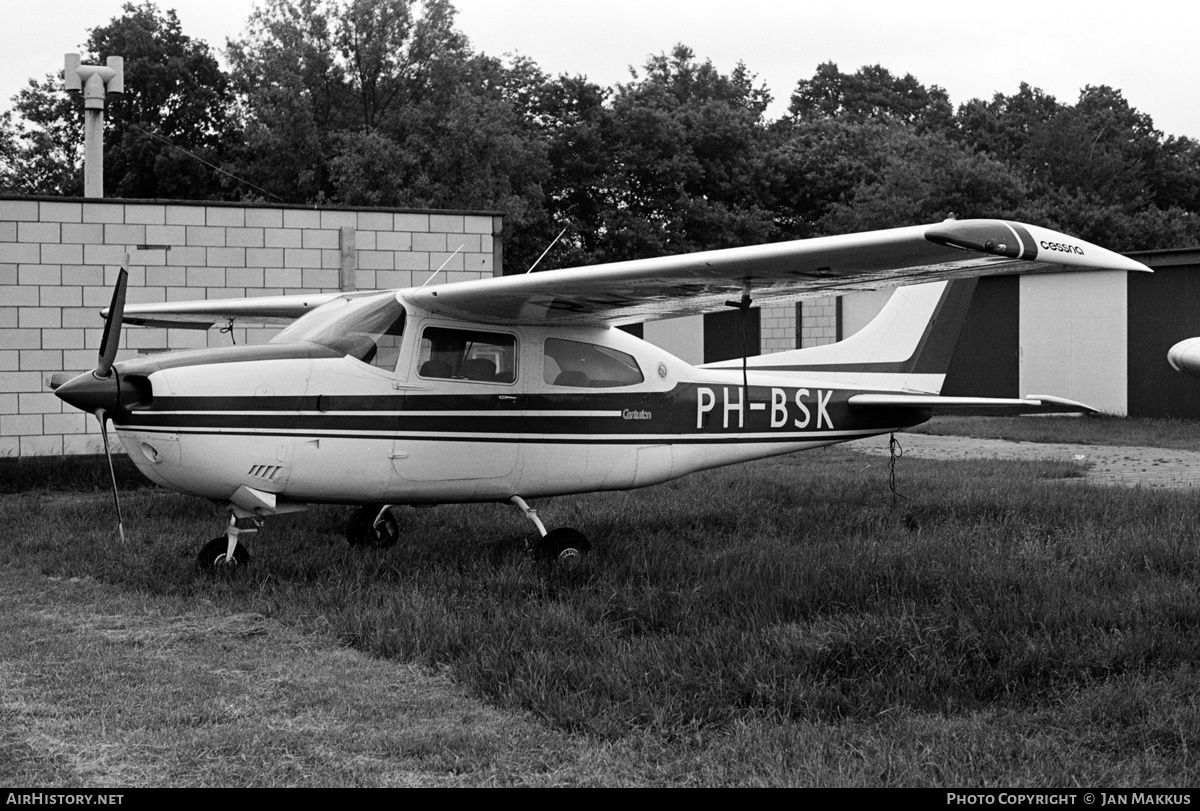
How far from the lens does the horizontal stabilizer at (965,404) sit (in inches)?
352

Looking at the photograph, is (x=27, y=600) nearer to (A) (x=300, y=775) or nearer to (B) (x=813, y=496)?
(A) (x=300, y=775)

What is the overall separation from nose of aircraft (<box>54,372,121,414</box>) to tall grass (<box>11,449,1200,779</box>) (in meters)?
1.10

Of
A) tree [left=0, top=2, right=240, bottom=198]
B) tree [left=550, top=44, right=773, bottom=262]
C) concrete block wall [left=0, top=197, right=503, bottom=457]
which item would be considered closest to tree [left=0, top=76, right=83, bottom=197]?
tree [left=0, top=2, right=240, bottom=198]

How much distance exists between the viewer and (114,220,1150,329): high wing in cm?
572

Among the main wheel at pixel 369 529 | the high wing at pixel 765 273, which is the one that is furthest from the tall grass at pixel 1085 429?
the main wheel at pixel 369 529

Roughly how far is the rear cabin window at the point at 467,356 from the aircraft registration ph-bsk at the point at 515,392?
0.04ft

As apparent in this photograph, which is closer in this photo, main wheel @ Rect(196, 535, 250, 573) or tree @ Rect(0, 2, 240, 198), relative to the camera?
main wheel @ Rect(196, 535, 250, 573)

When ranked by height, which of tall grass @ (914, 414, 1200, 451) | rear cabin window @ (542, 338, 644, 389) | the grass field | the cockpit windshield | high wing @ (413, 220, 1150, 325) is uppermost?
high wing @ (413, 220, 1150, 325)

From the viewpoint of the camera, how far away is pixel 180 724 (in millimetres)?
4355

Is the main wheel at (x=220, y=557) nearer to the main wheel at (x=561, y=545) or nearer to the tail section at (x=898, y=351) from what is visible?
the main wheel at (x=561, y=545)

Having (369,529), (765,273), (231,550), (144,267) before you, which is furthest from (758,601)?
(144,267)

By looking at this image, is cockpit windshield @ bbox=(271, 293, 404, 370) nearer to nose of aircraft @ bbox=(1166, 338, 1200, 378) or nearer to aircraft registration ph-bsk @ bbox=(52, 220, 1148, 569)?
aircraft registration ph-bsk @ bbox=(52, 220, 1148, 569)

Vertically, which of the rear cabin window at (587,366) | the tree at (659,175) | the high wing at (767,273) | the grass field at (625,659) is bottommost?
the grass field at (625,659)
